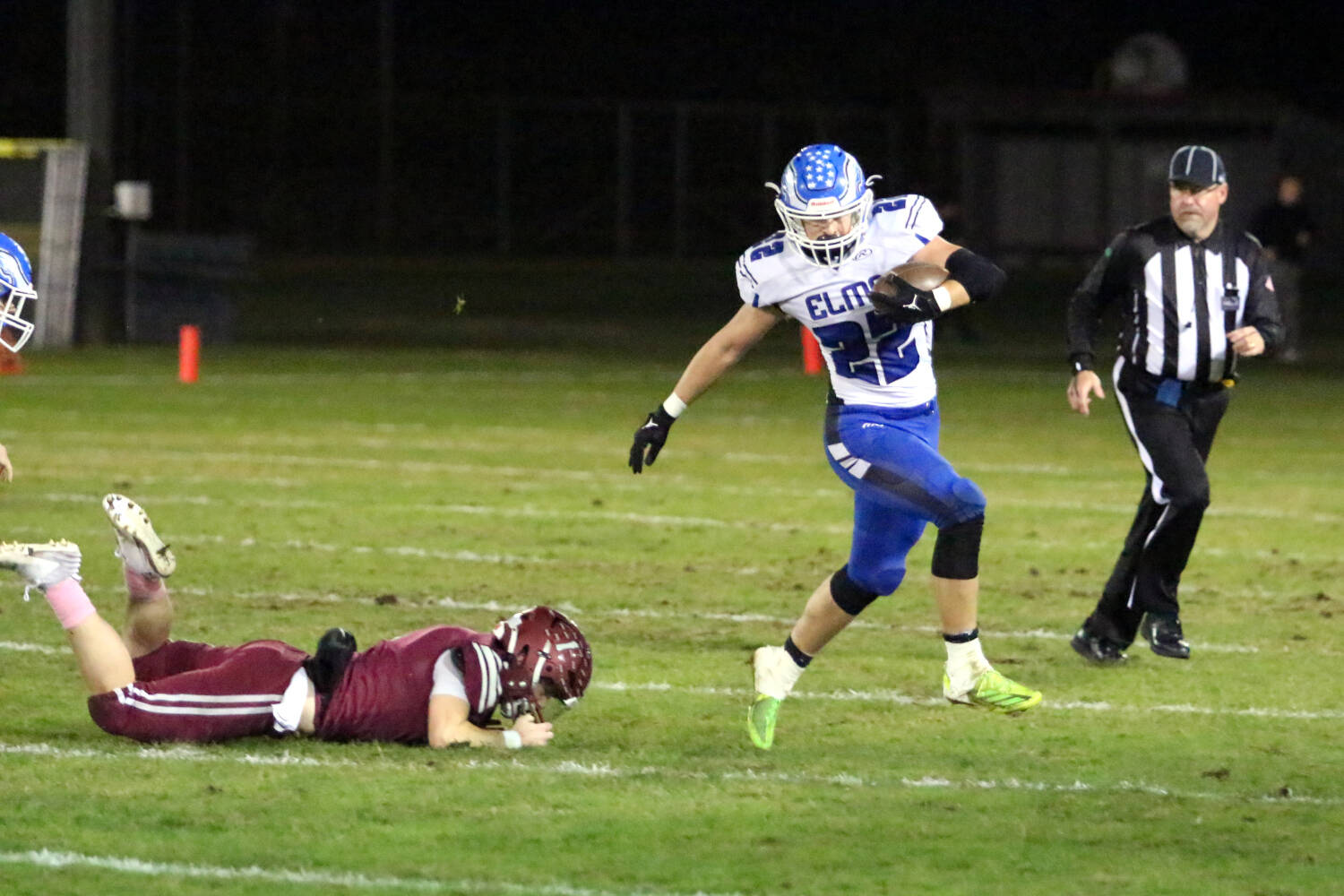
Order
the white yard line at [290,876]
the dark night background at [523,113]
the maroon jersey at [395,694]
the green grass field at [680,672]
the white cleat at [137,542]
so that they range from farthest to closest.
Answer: the dark night background at [523,113] < the white cleat at [137,542] < the maroon jersey at [395,694] < the green grass field at [680,672] < the white yard line at [290,876]

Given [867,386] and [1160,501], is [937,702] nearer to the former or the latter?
[867,386]

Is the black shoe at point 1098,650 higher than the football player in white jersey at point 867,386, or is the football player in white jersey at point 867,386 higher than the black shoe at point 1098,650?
the football player in white jersey at point 867,386

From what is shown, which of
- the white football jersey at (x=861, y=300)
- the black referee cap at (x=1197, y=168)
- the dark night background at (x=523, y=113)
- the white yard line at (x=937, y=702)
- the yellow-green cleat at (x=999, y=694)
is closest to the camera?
the white football jersey at (x=861, y=300)

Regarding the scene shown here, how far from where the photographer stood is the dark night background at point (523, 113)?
38.2m

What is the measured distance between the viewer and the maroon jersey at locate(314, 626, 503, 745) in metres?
6.45

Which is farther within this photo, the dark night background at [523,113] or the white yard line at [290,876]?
the dark night background at [523,113]

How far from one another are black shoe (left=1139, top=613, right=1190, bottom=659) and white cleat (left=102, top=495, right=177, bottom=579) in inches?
144

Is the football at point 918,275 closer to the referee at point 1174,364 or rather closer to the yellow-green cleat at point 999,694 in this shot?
the yellow-green cleat at point 999,694

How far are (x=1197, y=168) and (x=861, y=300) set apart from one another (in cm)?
201

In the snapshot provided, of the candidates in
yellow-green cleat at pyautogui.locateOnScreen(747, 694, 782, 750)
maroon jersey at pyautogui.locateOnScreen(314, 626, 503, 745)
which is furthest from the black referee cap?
maroon jersey at pyautogui.locateOnScreen(314, 626, 503, 745)

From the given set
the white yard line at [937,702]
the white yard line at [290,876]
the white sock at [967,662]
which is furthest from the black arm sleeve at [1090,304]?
the white yard line at [290,876]

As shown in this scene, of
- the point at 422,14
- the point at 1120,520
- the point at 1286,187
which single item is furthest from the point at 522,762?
the point at 422,14

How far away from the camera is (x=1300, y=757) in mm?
6551

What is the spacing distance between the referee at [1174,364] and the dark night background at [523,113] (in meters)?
26.8
